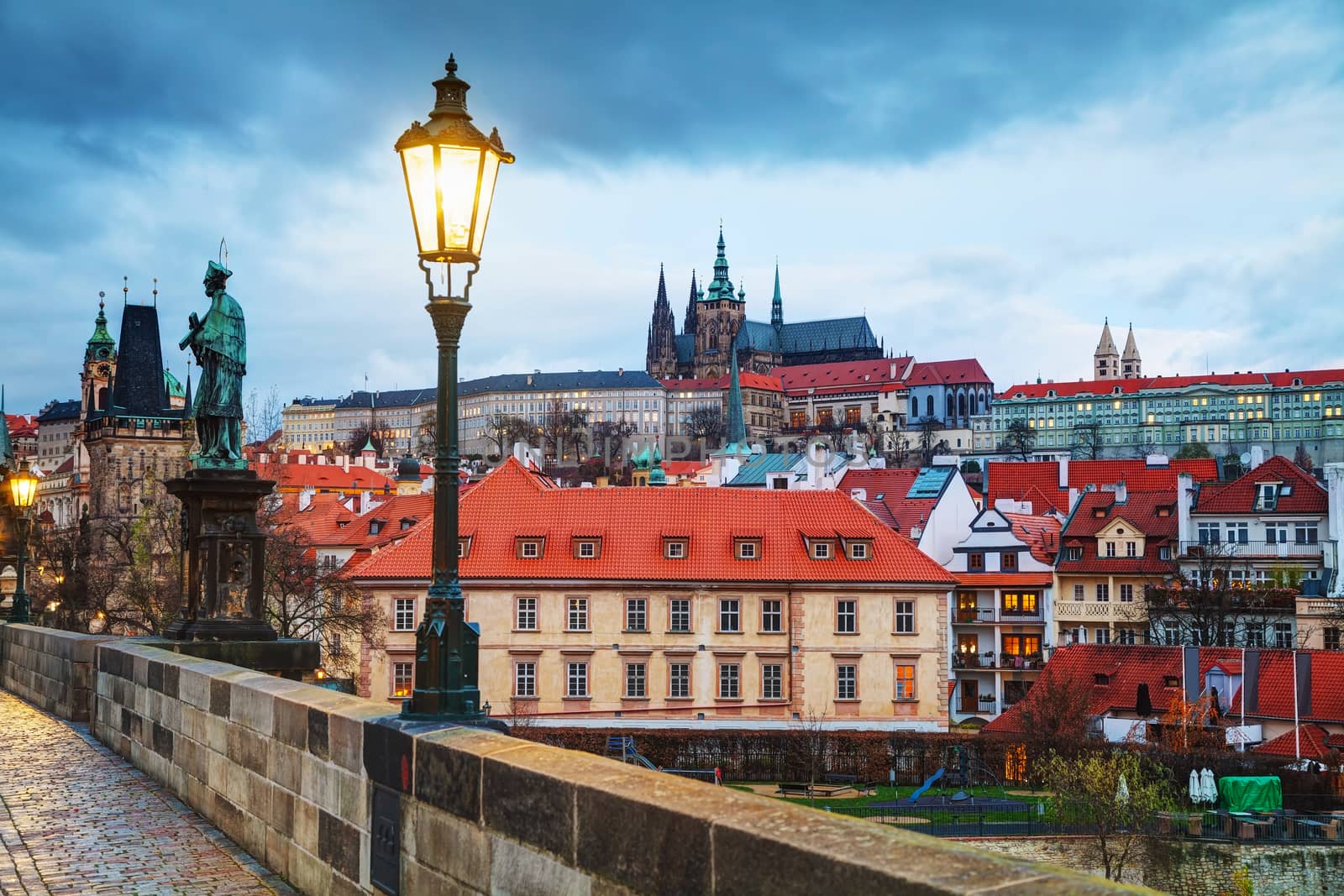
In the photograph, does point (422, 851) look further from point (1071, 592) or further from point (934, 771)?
point (1071, 592)

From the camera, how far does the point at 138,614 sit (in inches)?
1818

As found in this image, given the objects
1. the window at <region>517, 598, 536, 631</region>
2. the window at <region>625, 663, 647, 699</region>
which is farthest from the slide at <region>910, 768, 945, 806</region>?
the window at <region>517, 598, 536, 631</region>

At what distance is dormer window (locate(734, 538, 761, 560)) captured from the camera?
43.4 metres

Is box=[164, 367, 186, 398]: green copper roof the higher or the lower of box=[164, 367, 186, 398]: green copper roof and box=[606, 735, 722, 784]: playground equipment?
the higher

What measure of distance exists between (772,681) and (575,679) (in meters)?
5.70

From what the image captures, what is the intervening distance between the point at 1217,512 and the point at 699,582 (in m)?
25.6

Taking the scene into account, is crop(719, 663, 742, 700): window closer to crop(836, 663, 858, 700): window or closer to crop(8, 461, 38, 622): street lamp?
crop(836, 663, 858, 700): window

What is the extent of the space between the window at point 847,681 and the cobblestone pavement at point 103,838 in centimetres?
3090

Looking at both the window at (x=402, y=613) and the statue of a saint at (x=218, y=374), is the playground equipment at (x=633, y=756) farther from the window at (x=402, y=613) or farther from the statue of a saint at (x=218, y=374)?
the statue of a saint at (x=218, y=374)

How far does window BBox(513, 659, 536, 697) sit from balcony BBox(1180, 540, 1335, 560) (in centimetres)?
2752

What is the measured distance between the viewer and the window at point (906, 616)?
139 feet

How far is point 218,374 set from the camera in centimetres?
1498

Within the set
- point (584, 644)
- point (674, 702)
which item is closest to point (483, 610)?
point (584, 644)

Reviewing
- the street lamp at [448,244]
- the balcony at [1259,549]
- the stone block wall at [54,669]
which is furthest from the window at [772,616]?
the street lamp at [448,244]
